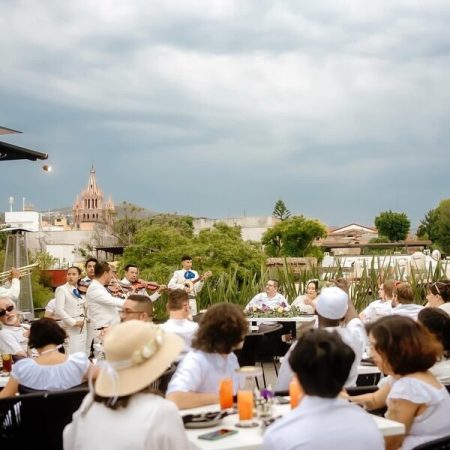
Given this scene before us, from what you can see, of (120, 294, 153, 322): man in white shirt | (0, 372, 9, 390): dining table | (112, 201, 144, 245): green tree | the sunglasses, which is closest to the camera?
(0, 372, 9, 390): dining table

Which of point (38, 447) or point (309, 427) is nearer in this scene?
point (309, 427)

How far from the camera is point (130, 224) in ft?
229

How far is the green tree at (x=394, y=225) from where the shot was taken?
10681 cm

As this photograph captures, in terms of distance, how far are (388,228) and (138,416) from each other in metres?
107

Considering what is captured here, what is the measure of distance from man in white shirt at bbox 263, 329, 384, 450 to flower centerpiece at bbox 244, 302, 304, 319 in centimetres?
818

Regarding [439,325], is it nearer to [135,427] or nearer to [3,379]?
[135,427]

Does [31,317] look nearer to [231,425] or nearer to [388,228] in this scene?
[231,425]

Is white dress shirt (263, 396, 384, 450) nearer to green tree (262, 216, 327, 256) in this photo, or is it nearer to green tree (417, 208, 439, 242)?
green tree (262, 216, 327, 256)

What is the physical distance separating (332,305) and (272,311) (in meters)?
6.47

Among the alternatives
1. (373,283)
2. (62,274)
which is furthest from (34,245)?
(373,283)

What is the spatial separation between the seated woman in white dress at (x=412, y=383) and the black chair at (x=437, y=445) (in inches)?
8.1

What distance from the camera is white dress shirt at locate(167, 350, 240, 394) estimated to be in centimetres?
409

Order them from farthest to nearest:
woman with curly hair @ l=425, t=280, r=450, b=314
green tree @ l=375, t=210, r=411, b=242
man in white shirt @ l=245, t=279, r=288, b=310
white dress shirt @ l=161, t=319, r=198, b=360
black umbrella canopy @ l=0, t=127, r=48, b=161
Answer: green tree @ l=375, t=210, r=411, b=242 < man in white shirt @ l=245, t=279, r=288, b=310 < black umbrella canopy @ l=0, t=127, r=48, b=161 < woman with curly hair @ l=425, t=280, r=450, b=314 < white dress shirt @ l=161, t=319, r=198, b=360

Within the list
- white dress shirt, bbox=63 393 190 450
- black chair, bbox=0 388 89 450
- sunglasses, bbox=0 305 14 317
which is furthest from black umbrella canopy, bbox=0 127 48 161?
white dress shirt, bbox=63 393 190 450
